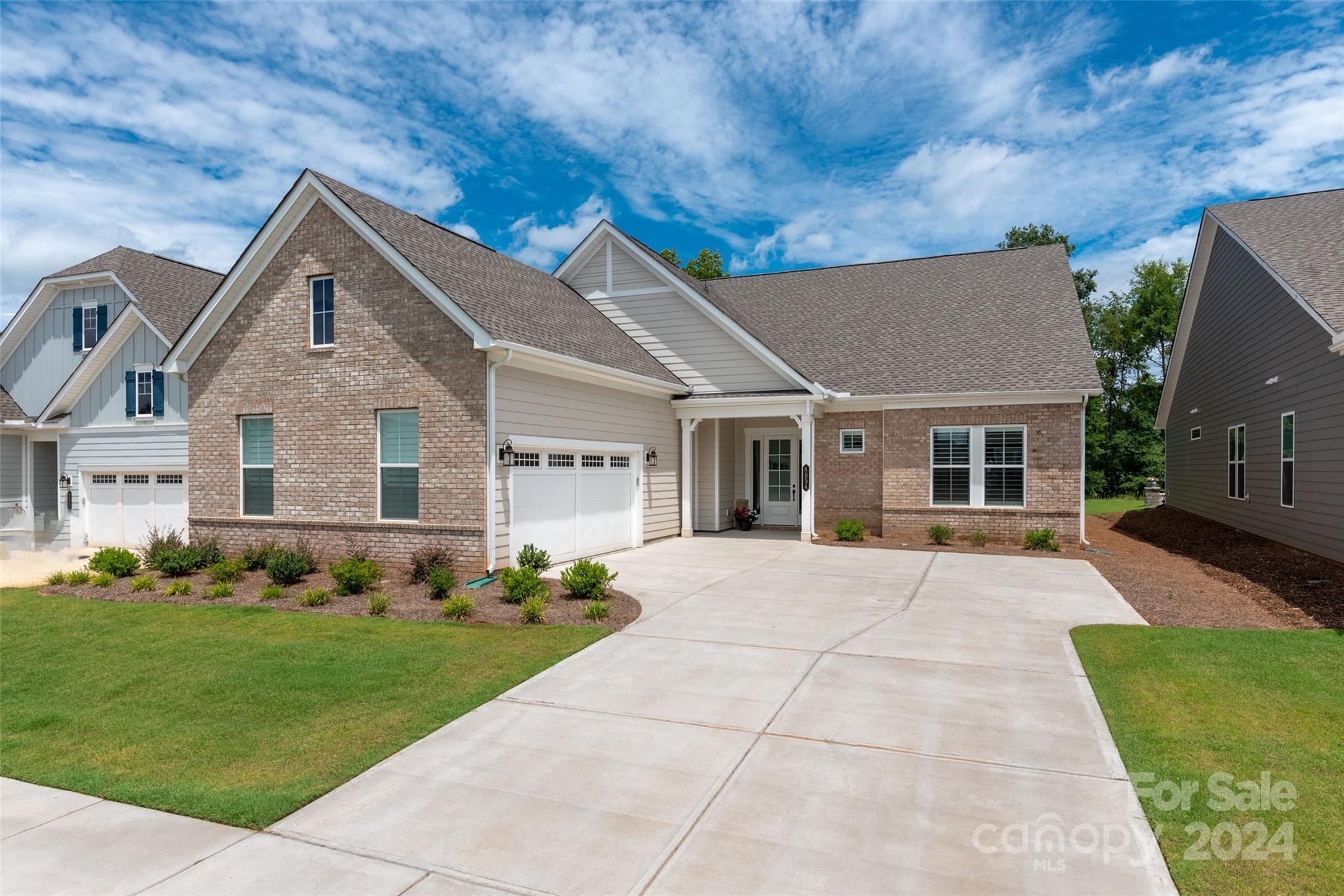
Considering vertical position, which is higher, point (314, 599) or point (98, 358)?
point (98, 358)

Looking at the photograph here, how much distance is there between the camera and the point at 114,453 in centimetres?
1795

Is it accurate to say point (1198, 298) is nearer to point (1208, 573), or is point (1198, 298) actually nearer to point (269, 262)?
point (1208, 573)

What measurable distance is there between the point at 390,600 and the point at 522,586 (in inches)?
74.3

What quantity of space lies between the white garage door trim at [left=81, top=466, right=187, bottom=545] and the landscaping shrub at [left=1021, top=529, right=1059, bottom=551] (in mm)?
18839

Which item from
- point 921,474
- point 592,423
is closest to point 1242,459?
point 921,474

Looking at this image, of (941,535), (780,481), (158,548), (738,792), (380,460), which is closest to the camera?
(738,792)

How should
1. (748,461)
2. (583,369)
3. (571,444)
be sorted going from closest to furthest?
(583,369)
(571,444)
(748,461)

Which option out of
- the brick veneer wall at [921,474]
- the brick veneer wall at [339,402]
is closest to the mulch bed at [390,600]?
the brick veneer wall at [339,402]

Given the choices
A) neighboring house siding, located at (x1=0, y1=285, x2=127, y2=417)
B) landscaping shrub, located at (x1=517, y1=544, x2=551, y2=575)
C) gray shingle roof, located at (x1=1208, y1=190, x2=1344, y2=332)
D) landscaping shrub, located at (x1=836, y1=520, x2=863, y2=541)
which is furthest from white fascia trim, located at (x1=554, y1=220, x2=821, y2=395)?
neighboring house siding, located at (x1=0, y1=285, x2=127, y2=417)

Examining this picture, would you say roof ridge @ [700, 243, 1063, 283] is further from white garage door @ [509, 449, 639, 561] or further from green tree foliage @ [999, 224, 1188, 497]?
green tree foliage @ [999, 224, 1188, 497]

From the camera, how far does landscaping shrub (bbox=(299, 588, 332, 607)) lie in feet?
32.8

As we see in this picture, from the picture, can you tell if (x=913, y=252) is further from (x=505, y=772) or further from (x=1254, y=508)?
(x=505, y=772)

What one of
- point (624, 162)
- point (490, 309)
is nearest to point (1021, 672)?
point (490, 309)

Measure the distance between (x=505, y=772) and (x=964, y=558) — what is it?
37.7 ft
